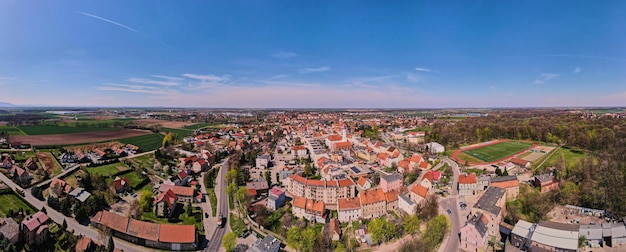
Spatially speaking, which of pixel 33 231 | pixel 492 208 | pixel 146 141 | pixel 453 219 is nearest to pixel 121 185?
pixel 33 231

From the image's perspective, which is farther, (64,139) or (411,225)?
(64,139)

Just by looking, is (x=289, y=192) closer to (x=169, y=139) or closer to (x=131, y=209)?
→ (x=131, y=209)

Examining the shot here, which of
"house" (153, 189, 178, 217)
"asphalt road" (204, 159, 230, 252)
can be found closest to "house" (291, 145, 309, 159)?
"asphalt road" (204, 159, 230, 252)

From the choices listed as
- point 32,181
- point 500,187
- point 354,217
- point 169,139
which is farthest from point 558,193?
point 169,139

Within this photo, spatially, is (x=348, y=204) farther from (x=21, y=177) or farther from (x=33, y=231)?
(x=21, y=177)

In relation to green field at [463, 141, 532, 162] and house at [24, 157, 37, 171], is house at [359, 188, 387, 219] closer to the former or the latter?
green field at [463, 141, 532, 162]

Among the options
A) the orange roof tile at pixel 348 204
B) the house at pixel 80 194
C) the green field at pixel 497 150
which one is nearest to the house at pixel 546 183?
the green field at pixel 497 150

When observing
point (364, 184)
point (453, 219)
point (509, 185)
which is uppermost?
point (509, 185)
